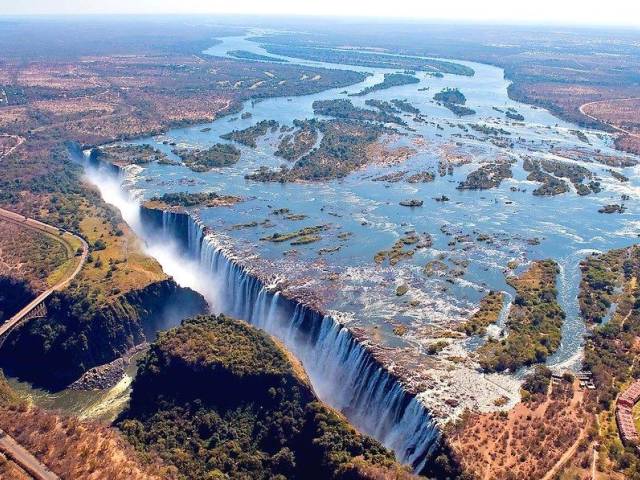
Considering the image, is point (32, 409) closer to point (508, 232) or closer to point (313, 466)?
point (313, 466)

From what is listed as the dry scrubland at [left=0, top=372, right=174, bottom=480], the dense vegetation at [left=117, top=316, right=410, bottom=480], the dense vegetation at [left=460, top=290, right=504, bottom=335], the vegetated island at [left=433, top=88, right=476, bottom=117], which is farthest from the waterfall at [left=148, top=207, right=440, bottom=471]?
the vegetated island at [left=433, top=88, right=476, bottom=117]

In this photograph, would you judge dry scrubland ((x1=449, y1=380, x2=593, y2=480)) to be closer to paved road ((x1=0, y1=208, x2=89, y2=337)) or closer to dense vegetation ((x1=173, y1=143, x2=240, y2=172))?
paved road ((x1=0, y1=208, x2=89, y2=337))

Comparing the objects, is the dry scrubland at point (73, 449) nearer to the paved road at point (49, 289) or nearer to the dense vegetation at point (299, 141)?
the paved road at point (49, 289)

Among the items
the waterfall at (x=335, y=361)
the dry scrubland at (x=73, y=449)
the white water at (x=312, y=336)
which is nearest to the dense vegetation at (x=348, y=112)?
the white water at (x=312, y=336)

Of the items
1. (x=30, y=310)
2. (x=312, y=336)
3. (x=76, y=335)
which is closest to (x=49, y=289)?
(x=30, y=310)

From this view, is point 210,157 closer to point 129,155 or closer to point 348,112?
point 129,155

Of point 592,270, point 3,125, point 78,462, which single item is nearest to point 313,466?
point 78,462
